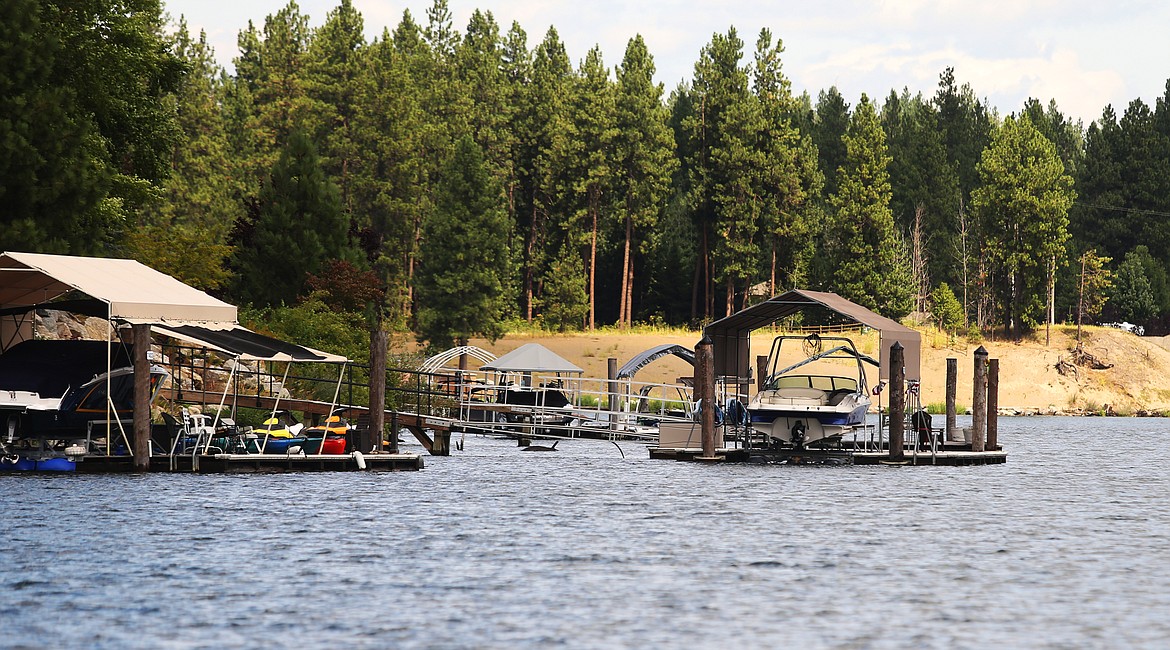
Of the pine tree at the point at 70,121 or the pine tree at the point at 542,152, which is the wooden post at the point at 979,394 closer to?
the pine tree at the point at 70,121

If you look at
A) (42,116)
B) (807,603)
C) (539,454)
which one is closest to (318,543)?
(807,603)

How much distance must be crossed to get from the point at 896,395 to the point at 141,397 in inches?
812

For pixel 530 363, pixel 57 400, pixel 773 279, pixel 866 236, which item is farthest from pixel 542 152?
pixel 57 400

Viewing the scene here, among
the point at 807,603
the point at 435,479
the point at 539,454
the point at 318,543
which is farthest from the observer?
the point at 539,454

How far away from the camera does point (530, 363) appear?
60.8m

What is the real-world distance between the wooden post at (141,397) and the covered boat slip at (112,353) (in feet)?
0.08

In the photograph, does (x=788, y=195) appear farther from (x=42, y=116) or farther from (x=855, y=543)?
(x=855, y=543)

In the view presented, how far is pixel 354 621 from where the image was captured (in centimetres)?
1959

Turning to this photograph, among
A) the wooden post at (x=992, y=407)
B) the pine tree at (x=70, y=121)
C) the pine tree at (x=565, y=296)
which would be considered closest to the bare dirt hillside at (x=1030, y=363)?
the pine tree at (x=565, y=296)

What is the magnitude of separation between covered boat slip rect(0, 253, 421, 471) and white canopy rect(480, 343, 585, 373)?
22.1 metres

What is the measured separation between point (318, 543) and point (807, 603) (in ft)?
32.9

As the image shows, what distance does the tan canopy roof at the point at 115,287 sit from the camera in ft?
114

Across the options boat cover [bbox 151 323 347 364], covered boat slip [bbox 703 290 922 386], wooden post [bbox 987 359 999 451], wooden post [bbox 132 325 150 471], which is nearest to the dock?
covered boat slip [bbox 703 290 922 386]

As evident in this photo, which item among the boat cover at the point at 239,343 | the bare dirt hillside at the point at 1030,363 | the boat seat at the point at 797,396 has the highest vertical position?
the bare dirt hillside at the point at 1030,363
